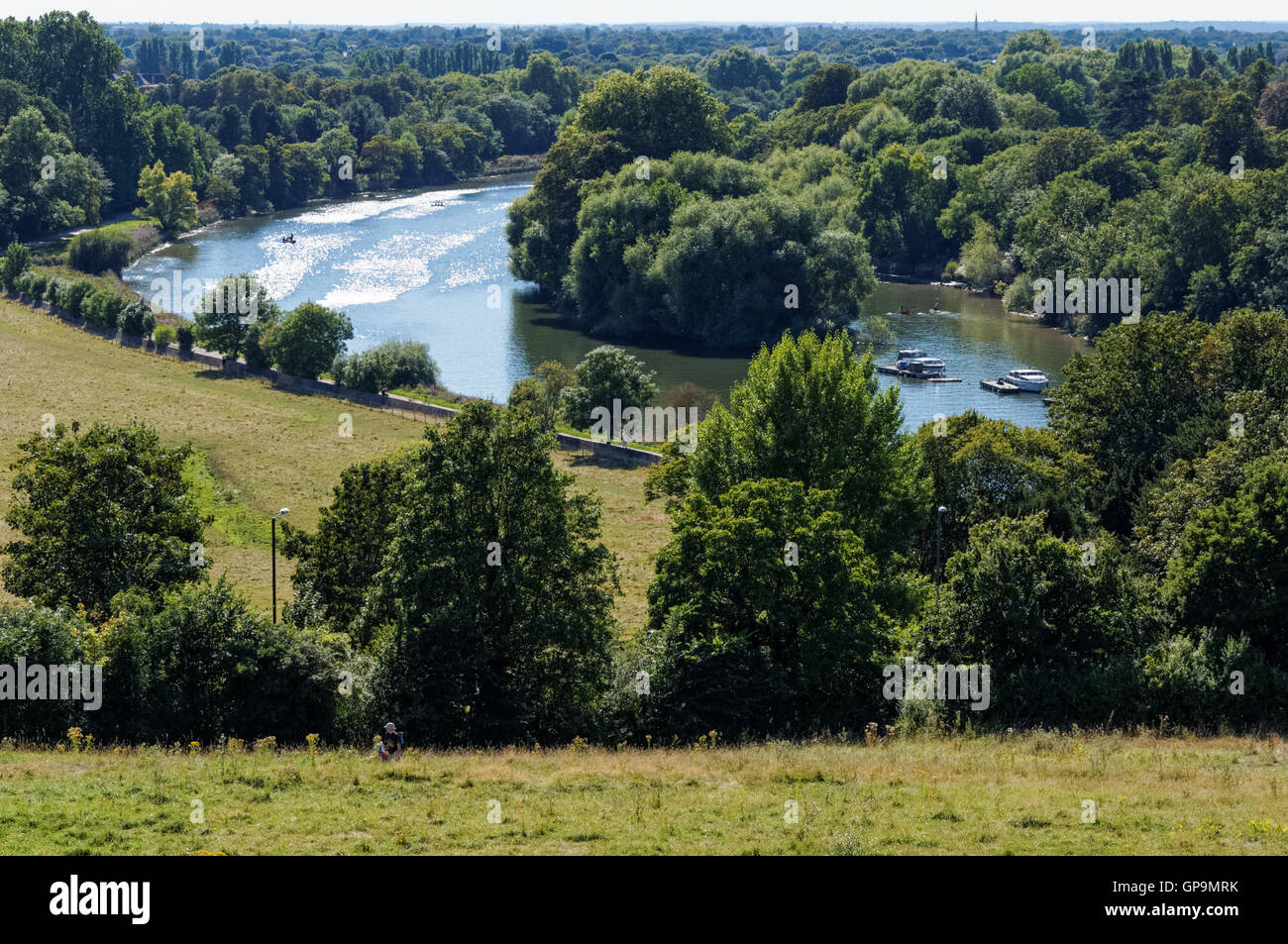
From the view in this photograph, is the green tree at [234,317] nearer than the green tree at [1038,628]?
No

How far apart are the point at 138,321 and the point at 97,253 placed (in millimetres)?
34322

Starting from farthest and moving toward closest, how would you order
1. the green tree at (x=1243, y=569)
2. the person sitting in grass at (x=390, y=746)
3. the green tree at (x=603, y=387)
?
the green tree at (x=603, y=387) → the green tree at (x=1243, y=569) → the person sitting in grass at (x=390, y=746)

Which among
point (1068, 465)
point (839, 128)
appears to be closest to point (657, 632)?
point (1068, 465)

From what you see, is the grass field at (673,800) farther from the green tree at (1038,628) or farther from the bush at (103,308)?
the bush at (103,308)

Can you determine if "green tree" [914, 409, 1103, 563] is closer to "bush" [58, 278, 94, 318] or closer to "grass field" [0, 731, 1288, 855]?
"grass field" [0, 731, 1288, 855]

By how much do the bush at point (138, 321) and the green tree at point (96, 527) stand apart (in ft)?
209

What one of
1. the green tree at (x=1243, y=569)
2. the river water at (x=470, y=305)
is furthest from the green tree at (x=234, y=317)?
the green tree at (x=1243, y=569)

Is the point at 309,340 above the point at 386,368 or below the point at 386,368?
above

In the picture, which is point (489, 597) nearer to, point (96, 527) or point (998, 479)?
point (96, 527)

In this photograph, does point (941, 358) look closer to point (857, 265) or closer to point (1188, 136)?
point (857, 265)

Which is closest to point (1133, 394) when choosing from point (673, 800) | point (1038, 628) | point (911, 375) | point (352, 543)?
point (1038, 628)

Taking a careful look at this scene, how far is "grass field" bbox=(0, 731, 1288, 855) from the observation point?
2028cm

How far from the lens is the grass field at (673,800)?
20.3 metres

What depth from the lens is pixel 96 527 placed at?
36.0m
